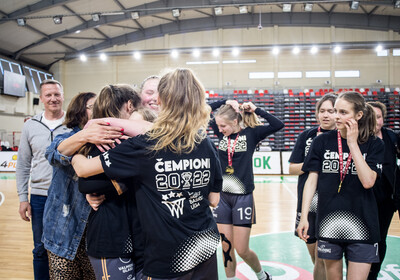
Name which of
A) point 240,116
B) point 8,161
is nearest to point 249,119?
point 240,116

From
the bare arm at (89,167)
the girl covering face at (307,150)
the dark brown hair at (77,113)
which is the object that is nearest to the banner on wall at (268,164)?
the girl covering face at (307,150)

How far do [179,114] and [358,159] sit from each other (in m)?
1.20

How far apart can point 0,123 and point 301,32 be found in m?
16.2

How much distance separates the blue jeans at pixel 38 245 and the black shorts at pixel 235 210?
1.54 metres

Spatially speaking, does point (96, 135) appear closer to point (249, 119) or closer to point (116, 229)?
point (116, 229)

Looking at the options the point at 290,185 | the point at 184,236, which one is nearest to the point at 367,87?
the point at 290,185

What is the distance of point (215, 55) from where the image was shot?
56.0 ft

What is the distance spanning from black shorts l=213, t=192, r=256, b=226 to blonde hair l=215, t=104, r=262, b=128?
0.74 metres

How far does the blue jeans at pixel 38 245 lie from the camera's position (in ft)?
8.00

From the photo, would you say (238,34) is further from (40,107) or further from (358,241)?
(358,241)

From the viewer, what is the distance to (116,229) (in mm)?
1466

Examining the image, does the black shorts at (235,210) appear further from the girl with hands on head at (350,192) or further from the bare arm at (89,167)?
the bare arm at (89,167)

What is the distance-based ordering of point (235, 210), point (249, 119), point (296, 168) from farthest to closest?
point (249, 119), point (235, 210), point (296, 168)

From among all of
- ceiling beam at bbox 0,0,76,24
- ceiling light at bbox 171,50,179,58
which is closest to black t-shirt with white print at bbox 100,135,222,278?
ceiling beam at bbox 0,0,76,24
